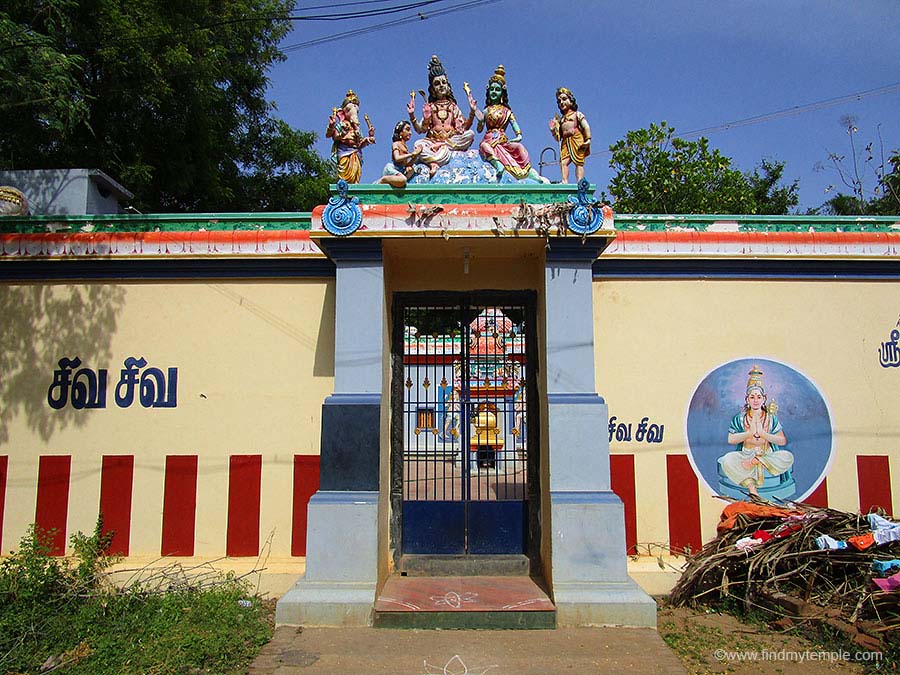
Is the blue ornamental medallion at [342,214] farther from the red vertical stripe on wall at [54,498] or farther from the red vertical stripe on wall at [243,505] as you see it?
the red vertical stripe on wall at [54,498]

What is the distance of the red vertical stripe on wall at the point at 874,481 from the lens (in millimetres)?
6289

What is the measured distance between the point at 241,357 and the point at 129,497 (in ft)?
5.35

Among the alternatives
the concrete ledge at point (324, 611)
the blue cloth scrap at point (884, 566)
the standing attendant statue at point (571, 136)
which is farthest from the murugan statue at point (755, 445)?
the concrete ledge at point (324, 611)

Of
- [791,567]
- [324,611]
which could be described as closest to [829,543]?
[791,567]

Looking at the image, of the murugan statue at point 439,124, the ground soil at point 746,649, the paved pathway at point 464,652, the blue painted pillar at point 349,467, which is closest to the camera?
the paved pathway at point 464,652

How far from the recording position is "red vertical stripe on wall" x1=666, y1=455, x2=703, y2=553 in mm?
6211

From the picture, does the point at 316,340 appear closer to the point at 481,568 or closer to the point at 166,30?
the point at 481,568

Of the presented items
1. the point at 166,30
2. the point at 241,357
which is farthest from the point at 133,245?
the point at 166,30

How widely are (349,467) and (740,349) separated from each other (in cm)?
381

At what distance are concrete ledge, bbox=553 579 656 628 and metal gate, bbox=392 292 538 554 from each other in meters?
1.08

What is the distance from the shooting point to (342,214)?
5.56m

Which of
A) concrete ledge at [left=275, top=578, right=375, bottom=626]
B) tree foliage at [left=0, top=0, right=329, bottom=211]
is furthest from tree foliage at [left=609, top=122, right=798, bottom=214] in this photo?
concrete ledge at [left=275, top=578, right=375, bottom=626]

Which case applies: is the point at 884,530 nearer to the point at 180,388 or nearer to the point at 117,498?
the point at 180,388

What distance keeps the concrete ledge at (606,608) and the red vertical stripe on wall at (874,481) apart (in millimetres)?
2657
